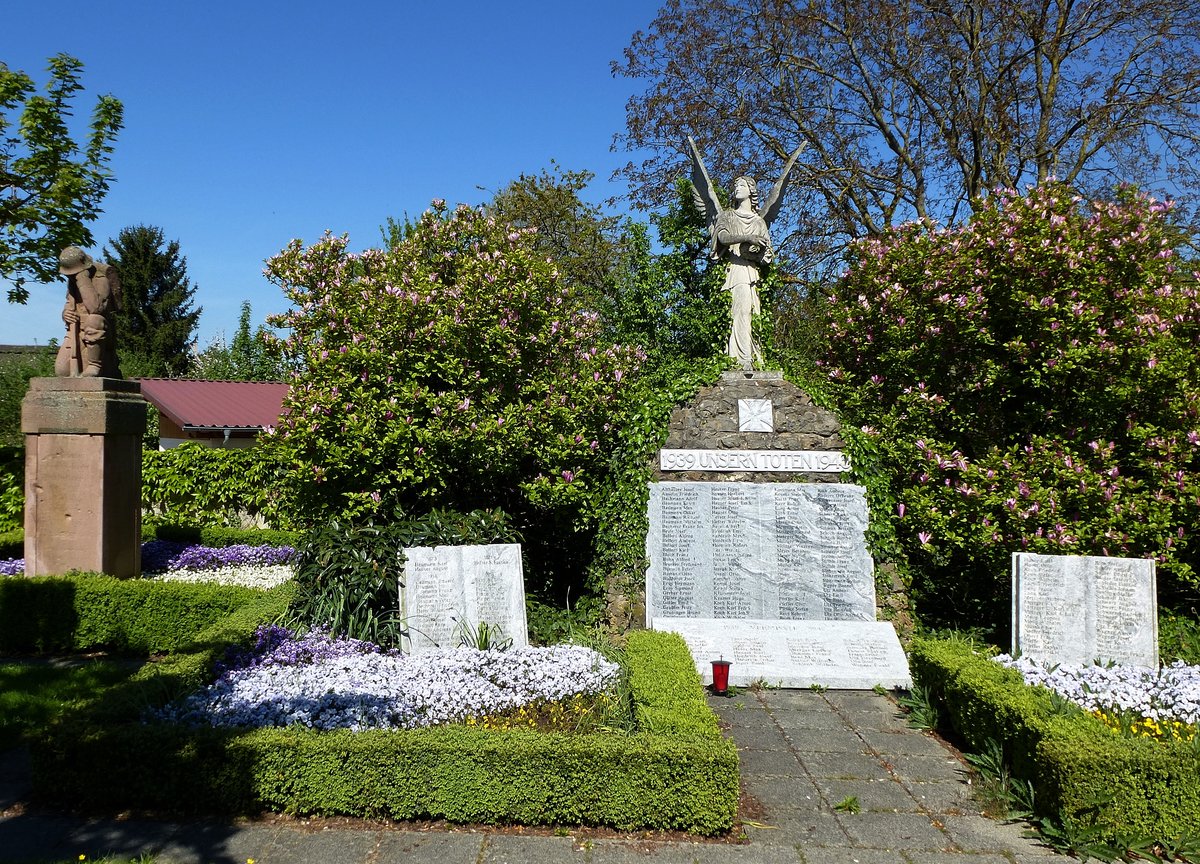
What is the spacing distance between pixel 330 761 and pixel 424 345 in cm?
544

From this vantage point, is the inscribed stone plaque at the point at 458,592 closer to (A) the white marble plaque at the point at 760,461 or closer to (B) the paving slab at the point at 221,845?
(A) the white marble plaque at the point at 760,461

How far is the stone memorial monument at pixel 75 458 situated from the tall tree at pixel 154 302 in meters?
26.0

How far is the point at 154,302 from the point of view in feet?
108

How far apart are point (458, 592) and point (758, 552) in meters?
3.05

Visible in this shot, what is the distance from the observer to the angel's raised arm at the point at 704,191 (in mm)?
9078

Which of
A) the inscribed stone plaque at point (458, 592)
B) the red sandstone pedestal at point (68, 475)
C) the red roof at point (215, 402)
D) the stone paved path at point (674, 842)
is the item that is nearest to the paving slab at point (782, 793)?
the stone paved path at point (674, 842)

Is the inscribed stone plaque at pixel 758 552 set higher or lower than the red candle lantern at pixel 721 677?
higher

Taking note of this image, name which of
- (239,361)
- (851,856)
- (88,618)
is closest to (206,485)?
(88,618)

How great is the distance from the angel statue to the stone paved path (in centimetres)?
477

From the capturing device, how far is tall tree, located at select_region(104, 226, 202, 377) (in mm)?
32188

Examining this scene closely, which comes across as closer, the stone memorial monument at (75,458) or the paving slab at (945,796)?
the paving slab at (945,796)

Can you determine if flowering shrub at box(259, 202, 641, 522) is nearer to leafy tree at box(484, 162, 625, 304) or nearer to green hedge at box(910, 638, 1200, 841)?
green hedge at box(910, 638, 1200, 841)

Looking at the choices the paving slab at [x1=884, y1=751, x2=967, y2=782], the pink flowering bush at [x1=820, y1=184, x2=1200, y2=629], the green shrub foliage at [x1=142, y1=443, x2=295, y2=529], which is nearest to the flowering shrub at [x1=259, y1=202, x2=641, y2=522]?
the pink flowering bush at [x1=820, y1=184, x2=1200, y2=629]

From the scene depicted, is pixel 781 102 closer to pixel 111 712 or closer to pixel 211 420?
pixel 211 420
